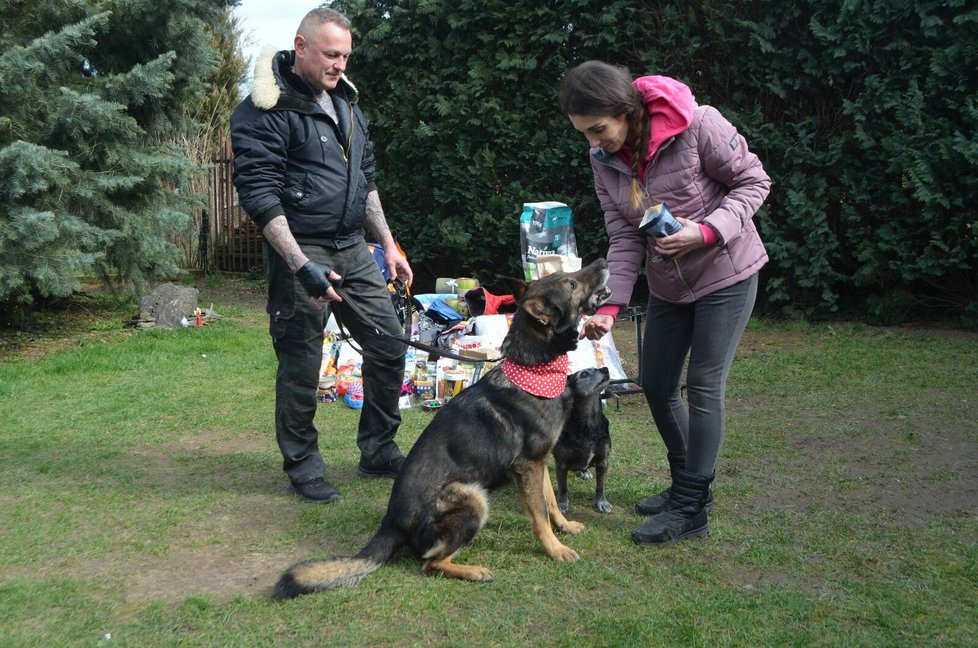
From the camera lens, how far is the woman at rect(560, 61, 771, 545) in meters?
3.45

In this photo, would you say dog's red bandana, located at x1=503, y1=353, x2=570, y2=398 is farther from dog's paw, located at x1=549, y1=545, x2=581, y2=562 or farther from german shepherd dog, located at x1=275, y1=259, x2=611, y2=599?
dog's paw, located at x1=549, y1=545, x2=581, y2=562

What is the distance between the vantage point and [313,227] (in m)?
4.37

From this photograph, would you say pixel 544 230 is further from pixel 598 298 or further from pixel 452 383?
pixel 598 298

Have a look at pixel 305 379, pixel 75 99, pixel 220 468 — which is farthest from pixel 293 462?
pixel 75 99

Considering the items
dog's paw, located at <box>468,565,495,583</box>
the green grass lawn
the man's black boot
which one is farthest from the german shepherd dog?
the man's black boot

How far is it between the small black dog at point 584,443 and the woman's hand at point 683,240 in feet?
3.89

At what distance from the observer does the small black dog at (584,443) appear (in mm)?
4285

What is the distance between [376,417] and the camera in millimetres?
4820

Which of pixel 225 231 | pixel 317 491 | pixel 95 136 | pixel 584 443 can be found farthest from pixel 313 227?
pixel 225 231

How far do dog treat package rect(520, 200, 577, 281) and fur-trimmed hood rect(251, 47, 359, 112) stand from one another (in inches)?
138

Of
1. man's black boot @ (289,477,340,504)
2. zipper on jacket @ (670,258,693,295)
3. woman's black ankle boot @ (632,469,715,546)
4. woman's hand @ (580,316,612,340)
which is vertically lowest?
man's black boot @ (289,477,340,504)

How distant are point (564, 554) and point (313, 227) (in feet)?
6.98

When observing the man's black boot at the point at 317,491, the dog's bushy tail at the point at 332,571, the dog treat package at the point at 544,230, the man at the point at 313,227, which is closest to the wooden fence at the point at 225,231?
the dog treat package at the point at 544,230

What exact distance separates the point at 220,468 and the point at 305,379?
1078 mm
